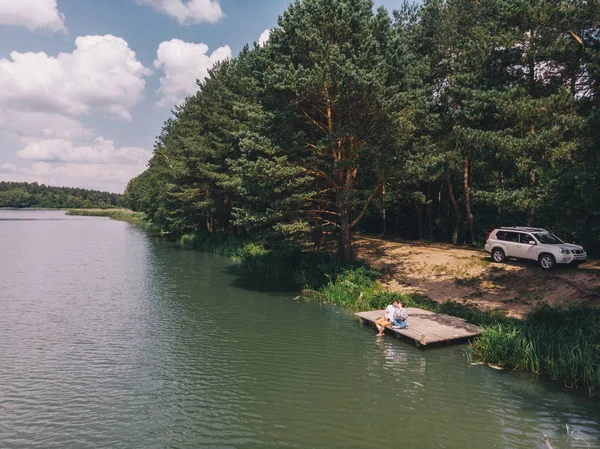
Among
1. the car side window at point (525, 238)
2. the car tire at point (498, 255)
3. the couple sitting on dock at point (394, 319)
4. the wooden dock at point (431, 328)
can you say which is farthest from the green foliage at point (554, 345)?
the car tire at point (498, 255)

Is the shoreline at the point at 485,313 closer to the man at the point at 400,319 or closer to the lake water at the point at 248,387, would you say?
the lake water at the point at 248,387

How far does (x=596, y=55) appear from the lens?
49.4 feet

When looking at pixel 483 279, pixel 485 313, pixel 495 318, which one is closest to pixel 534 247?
pixel 483 279

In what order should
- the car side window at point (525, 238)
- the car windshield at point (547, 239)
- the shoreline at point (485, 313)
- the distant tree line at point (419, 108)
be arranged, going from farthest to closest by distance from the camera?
1. the car side window at point (525, 238)
2. the car windshield at point (547, 239)
3. the distant tree line at point (419, 108)
4. the shoreline at point (485, 313)

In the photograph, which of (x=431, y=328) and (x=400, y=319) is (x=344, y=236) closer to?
(x=400, y=319)

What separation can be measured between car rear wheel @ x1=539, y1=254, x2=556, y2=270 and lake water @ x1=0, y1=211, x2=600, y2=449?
9491mm

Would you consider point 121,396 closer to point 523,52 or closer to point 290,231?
point 290,231

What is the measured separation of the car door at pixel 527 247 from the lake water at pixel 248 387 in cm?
989

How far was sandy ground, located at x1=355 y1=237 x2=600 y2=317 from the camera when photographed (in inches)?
755

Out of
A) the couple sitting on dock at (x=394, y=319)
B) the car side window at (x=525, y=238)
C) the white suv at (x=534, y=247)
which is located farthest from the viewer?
the car side window at (x=525, y=238)

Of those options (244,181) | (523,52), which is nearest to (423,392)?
(244,181)

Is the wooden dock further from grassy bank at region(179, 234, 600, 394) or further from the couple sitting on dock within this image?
grassy bank at region(179, 234, 600, 394)

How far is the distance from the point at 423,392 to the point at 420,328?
559 centimetres

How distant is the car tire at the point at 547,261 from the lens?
21359 mm
